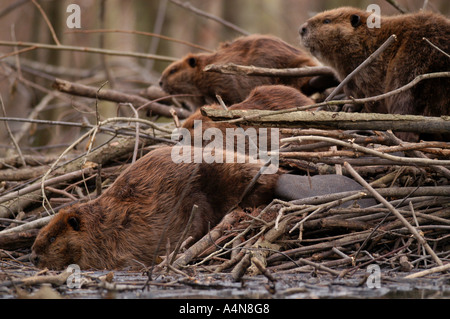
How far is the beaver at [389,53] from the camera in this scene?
13.8 ft

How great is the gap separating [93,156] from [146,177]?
43.8 inches

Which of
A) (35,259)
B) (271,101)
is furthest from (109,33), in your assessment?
(35,259)

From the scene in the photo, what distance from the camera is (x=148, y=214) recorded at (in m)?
4.04

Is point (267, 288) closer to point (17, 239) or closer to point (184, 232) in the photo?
point (184, 232)

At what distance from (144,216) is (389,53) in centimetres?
200

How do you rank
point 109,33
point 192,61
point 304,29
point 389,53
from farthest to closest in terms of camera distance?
point 109,33 < point 192,61 < point 304,29 < point 389,53

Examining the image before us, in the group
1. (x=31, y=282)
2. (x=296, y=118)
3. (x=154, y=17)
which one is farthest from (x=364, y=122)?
(x=154, y=17)

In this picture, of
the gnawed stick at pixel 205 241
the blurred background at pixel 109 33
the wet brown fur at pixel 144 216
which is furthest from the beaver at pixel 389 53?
the blurred background at pixel 109 33

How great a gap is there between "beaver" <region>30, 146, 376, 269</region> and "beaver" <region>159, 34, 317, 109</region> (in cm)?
191

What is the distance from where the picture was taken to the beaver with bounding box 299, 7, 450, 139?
4215 millimetres

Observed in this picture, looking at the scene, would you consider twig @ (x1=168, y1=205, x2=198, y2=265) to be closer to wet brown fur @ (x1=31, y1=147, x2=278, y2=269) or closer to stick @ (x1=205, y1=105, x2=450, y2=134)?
stick @ (x1=205, y1=105, x2=450, y2=134)

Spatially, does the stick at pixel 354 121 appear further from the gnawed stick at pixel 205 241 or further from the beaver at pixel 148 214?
the gnawed stick at pixel 205 241

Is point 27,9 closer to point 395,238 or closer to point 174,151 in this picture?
point 174,151

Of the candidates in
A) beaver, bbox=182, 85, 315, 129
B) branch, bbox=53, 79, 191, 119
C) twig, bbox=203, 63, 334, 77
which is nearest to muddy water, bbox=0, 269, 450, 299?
twig, bbox=203, 63, 334, 77
